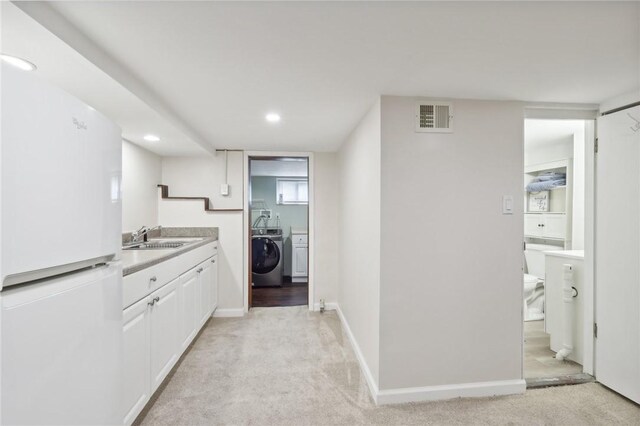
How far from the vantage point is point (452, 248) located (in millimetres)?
1996

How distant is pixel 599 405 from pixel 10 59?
148 inches

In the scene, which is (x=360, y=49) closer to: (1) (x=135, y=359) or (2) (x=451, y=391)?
(1) (x=135, y=359)

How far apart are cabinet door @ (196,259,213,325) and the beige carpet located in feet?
1.33

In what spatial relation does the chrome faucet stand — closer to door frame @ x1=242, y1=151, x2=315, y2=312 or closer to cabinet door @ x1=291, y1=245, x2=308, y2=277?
door frame @ x1=242, y1=151, x2=315, y2=312

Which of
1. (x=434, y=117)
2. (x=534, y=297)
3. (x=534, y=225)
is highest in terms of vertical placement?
(x=434, y=117)

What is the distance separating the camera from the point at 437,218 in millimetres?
1983

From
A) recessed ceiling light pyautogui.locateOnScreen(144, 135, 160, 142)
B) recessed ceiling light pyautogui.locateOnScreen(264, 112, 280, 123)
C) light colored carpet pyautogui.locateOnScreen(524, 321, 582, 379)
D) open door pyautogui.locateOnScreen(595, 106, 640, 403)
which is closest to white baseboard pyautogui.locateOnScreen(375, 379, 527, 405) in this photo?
light colored carpet pyautogui.locateOnScreen(524, 321, 582, 379)

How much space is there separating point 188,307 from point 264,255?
248cm

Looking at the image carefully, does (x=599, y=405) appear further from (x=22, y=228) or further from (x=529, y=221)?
(x=22, y=228)

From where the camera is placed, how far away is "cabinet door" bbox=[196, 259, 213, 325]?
2.91 meters

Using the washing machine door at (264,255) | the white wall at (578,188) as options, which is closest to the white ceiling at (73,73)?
the washing machine door at (264,255)

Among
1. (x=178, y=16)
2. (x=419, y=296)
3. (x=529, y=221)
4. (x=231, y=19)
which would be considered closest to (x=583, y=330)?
(x=419, y=296)

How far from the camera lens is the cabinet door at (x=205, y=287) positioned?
2.91 metres

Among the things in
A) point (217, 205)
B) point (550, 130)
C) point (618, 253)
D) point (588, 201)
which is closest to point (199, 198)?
point (217, 205)
